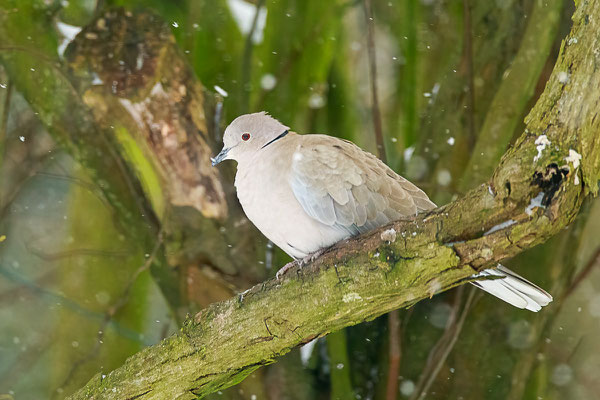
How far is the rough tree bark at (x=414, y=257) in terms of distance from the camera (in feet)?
2.81

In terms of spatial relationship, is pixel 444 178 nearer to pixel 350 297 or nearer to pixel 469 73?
pixel 469 73

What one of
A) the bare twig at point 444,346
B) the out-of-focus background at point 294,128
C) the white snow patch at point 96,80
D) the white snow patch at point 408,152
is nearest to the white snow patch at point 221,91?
the out-of-focus background at point 294,128

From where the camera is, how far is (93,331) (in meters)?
2.52

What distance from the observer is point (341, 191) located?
1.25m

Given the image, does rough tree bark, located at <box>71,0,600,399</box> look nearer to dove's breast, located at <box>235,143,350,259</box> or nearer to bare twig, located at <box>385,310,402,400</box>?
dove's breast, located at <box>235,143,350,259</box>

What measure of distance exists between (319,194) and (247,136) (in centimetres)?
25

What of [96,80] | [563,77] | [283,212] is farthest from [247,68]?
[563,77]

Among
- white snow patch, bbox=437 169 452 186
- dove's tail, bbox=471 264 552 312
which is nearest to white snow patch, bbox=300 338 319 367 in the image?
white snow patch, bbox=437 169 452 186

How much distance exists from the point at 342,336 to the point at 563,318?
3.16ft

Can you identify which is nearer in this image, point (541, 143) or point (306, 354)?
point (541, 143)

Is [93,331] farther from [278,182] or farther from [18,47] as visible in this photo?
[278,182]

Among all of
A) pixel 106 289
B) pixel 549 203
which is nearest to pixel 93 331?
pixel 106 289

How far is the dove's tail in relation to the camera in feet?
3.65

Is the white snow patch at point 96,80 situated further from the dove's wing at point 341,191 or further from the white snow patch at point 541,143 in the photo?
the white snow patch at point 541,143
